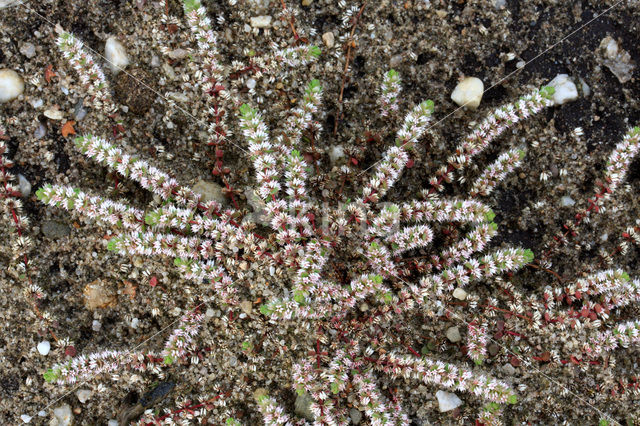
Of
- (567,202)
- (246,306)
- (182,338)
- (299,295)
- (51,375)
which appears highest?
(567,202)

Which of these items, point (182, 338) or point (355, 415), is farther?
point (355, 415)

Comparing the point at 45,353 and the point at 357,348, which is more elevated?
the point at 357,348

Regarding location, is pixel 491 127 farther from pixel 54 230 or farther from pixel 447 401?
pixel 54 230

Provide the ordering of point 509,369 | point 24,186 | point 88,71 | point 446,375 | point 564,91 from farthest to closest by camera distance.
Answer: point 564,91 < point 24,186 < point 509,369 < point 88,71 < point 446,375

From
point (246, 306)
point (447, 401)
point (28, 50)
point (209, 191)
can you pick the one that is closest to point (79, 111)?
point (28, 50)

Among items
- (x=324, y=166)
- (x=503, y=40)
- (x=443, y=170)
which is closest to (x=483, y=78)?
(x=503, y=40)

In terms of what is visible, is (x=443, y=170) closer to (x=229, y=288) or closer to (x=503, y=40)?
(x=503, y=40)
